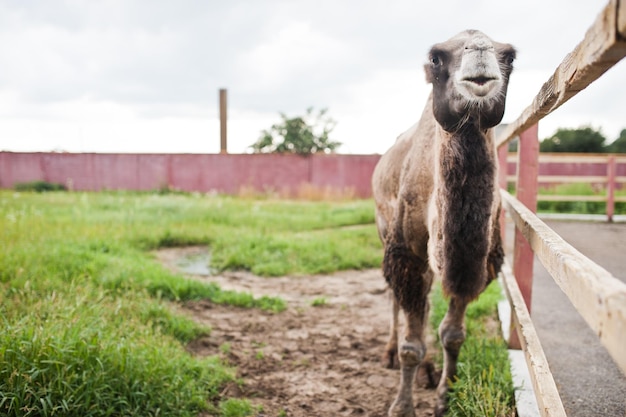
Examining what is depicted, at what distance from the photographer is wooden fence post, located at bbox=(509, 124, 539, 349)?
156 inches

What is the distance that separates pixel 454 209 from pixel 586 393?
162cm

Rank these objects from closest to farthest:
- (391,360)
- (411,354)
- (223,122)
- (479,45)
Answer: (479,45)
(411,354)
(391,360)
(223,122)

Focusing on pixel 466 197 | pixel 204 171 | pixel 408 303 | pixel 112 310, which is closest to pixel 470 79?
pixel 466 197

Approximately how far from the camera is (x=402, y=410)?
11.3ft

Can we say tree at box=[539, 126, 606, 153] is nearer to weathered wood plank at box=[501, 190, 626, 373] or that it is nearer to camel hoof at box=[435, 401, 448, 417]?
camel hoof at box=[435, 401, 448, 417]

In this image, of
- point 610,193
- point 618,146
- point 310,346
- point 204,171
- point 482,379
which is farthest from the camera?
point 618,146

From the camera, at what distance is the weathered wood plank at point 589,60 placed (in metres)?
1.16

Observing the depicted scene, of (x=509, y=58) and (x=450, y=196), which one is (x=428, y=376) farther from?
(x=509, y=58)

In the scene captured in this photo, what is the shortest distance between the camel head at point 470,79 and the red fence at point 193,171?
1713 centimetres

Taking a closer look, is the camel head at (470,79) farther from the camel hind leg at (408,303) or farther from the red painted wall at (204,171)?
the red painted wall at (204,171)

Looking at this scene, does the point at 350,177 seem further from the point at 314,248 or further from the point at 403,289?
the point at 403,289

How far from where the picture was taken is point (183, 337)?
474cm

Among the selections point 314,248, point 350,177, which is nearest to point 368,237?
point 314,248

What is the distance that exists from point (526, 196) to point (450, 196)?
168 cm
